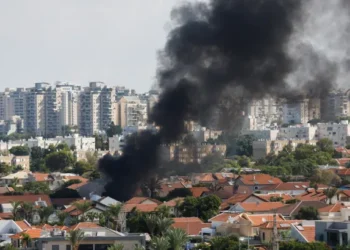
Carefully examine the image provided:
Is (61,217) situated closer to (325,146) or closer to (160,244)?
(160,244)

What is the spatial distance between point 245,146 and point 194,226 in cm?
7411

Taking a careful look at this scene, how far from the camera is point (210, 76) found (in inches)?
2793

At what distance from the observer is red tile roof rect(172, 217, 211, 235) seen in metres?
51.6

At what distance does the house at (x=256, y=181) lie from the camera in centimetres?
7960

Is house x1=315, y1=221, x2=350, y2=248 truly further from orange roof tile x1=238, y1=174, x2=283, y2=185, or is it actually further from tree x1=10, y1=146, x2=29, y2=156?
tree x1=10, y1=146, x2=29, y2=156

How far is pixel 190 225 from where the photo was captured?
2060 inches

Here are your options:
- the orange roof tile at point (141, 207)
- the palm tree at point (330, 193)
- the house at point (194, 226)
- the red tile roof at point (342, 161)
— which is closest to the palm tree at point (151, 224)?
the house at point (194, 226)

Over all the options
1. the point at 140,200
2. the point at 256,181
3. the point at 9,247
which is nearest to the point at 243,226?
the point at 9,247

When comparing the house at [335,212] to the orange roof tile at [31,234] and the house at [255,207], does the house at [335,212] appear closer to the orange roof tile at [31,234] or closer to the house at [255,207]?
the house at [255,207]

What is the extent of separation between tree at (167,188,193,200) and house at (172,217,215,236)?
16293 mm

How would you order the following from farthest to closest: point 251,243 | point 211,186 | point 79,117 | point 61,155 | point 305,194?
1. point 79,117
2. point 61,155
3. point 211,186
4. point 305,194
5. point 251,243

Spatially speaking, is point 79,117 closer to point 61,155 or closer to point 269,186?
point 61,155

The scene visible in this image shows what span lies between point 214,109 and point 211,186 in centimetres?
719

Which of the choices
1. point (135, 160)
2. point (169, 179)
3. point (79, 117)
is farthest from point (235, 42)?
point (79, 117)
